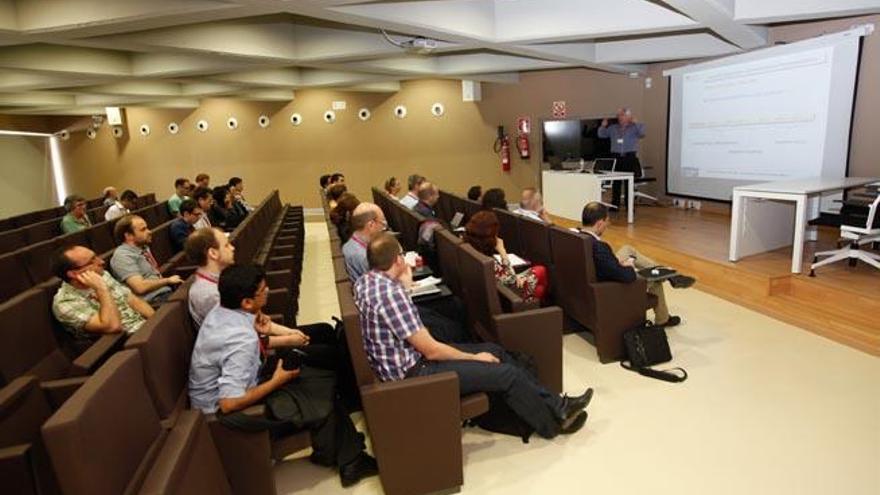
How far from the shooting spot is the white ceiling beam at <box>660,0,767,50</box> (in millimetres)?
4328

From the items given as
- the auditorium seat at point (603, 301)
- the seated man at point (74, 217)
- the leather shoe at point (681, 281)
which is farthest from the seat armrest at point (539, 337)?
the seated man at point (74, 217)

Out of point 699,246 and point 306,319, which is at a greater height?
point 699,246

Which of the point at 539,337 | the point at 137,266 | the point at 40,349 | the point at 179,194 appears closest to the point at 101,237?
the point at 137,266

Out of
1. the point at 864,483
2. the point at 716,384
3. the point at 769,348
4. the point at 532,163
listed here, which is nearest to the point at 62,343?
the point at 716,384

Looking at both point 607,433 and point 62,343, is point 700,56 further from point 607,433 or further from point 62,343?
point 62,343

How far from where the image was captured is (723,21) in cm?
500

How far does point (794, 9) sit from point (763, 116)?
1.66 meters

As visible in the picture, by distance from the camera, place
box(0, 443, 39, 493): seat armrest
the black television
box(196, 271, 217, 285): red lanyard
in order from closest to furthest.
→ box(0, 443, 39, 493): seat armrest, box(196, 271, 217, 285): red lanyard, the black television

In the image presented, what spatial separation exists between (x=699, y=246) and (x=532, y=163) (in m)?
4.84

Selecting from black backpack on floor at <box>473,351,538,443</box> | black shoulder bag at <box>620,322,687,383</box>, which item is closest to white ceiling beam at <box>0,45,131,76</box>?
black backpack on floor at <box>473,351,538,443</box>

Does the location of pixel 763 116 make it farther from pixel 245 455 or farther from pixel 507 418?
pixel 245 455

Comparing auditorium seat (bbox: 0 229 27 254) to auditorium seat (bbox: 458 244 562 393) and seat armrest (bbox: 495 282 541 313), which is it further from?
seat armrest (bbox: 495 282 541 313)

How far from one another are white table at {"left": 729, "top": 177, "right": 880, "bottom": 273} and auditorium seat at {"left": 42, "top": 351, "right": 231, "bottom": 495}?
4488mm

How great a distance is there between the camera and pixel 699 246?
539 centimetres
